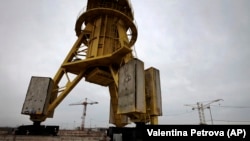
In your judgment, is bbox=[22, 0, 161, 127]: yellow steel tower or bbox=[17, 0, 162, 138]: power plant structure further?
bbox=[22, 0, 161, 127]: yellow steel tower

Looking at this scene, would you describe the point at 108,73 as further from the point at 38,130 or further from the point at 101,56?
the point at 38,130

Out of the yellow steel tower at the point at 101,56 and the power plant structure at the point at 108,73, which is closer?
the power plant structure at the point at 108,73

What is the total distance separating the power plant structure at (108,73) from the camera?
9906 mm

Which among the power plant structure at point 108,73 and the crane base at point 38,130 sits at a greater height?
the power plant structure at point 108,73

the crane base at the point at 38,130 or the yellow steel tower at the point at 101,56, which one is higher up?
the yellow steel tower at the point at 101,56

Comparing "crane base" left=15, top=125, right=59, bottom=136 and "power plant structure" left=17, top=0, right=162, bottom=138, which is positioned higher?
"power plant structure" left=17, top=0, right=162, bottom=138

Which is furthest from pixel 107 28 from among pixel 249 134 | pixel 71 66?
→ pixel 249 134

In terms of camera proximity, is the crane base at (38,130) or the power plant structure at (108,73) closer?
the power plant structure at (108,73)

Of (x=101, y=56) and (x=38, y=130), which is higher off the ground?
(x=101, y=56)

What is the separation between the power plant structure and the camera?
9.91 metres

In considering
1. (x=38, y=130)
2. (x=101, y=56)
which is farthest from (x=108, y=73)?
(x=38, y=130)

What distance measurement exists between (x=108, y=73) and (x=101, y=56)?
6.09 feet

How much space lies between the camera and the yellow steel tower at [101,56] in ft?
39.4

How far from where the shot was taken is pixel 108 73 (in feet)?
47.9
